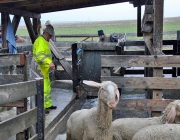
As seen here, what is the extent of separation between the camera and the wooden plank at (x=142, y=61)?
5734 mm

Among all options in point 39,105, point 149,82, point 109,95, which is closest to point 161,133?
point 109,95

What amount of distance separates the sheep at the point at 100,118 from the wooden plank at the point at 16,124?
36.1 inches

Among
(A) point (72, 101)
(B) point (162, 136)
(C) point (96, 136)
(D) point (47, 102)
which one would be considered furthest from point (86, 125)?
(A) point (72, 101)

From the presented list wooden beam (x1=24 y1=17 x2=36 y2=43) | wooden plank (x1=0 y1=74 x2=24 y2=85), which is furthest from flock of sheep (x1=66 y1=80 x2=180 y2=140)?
wooden beam (x1=24 y1=17 x2=36 y2=43)

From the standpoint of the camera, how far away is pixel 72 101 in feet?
26.1

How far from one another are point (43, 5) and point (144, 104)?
4450 mm

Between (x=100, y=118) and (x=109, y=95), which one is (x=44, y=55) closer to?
(x=100, y=118)

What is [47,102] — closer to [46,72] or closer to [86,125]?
[46,72]

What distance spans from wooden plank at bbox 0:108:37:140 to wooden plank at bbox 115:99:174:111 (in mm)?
2415

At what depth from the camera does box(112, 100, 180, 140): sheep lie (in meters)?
4.34

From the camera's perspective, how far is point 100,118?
464 centimetres

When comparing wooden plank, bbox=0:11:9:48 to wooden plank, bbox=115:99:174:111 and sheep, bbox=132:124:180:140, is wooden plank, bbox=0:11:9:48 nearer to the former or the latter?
wooden plank, bbox=115:99:174:111

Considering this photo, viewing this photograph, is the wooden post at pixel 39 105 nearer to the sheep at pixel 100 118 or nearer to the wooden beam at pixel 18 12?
the sheep at pixel 100 118

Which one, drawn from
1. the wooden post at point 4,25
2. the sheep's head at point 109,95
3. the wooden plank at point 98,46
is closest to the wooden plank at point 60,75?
the wooden plank at point 98,46
